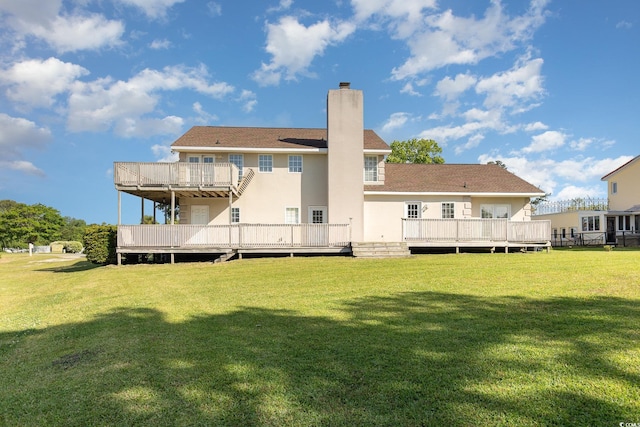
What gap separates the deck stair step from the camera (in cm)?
1688

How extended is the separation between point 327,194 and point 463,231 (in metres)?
7.14

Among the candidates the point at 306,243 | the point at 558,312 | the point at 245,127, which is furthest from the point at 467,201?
the point at 558,312

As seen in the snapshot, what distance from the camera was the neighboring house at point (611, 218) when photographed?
30.3 m

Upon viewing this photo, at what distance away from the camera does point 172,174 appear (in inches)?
705

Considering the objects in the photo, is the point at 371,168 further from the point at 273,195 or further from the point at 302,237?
the point at 302,237

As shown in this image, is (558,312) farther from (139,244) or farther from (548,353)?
(139,244)

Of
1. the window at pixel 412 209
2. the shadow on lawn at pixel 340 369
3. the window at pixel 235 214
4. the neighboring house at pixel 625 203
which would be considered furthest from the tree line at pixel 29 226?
the neighboring house at pixel 625 203

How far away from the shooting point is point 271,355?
4.59m

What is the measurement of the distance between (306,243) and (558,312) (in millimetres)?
12994

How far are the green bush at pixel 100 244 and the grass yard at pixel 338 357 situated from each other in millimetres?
9056

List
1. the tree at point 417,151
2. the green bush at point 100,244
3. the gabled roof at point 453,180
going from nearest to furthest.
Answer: the green bush at point 100,244
the gabled roof at point 453,180
the tree at point 417,151

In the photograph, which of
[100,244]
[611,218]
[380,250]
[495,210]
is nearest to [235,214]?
[100,244]

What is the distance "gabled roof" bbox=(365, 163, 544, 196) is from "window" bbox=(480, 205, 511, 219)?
1.07 meters

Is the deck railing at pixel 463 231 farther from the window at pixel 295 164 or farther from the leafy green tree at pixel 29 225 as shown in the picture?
the leafy green tree at pixel 29 225
